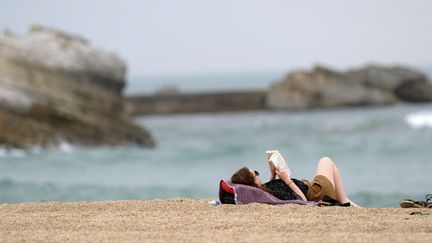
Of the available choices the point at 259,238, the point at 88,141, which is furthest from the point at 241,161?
the point at 259,238

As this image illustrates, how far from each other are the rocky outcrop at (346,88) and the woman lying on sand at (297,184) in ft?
187

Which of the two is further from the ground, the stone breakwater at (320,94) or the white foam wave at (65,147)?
the stone breakwater at (320,94)

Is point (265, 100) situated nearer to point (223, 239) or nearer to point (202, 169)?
point (202, 169)

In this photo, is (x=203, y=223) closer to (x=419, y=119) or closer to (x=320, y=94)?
(x=419, y=119)

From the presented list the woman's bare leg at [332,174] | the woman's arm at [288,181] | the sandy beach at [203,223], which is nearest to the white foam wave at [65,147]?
the sandy beach at [203,223]

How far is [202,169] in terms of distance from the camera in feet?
101

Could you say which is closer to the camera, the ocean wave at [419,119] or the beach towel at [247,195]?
the beach towel at [247,195]

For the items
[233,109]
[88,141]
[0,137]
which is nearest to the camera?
[0,137]

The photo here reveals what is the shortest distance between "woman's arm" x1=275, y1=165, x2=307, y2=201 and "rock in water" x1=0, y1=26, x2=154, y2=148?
23.9 metres

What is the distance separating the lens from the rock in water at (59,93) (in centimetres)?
3416

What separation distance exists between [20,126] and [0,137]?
3.34ft

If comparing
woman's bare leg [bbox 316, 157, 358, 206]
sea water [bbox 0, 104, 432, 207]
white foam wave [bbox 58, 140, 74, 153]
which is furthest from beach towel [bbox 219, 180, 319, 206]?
white foam wave [bbox 58, 140, 74, 153]

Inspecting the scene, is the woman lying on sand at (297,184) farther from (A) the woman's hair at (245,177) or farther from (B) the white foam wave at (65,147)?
(B) the white foam wave at (65,147)

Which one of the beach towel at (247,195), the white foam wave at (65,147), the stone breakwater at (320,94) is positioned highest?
the stone breakwater at (320,94)
